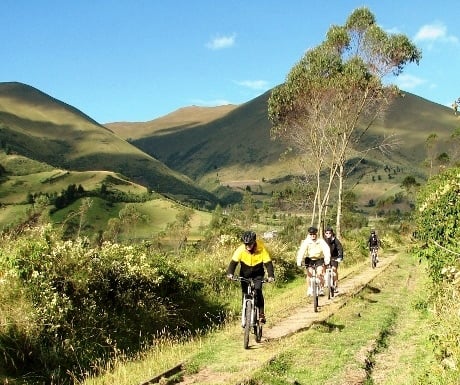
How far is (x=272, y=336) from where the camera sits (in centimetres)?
1515

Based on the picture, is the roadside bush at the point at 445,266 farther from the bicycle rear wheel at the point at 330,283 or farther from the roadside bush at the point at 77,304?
the roadside bush at the point at 77,304

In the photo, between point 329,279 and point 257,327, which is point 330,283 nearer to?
point 329,279

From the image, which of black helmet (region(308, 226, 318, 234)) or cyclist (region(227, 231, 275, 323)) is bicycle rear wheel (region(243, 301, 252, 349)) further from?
black helmet (region(308, 226, 318, 234))

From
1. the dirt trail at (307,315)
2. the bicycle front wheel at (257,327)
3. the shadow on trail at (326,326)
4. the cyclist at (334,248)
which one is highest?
the cyclist at (334,248)

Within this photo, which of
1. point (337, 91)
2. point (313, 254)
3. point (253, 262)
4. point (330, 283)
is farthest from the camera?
point (337, 91)

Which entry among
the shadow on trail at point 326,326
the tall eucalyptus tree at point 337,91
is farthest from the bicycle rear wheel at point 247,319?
the tall eucalyptus tree at point 337,91

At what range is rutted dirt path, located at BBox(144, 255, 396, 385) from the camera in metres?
11.3

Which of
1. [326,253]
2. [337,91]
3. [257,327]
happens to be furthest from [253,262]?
[337,91]

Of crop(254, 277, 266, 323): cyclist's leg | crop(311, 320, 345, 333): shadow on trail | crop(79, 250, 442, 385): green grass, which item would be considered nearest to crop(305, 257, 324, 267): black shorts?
crop(79, 250, 442, 385): green grass

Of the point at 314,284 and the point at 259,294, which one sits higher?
the point at 259,294

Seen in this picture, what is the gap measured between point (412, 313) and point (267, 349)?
793cm

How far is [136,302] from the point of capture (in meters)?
17.9

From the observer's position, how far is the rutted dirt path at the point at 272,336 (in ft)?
37.1

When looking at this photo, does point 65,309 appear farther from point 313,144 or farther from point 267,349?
point 313,144
